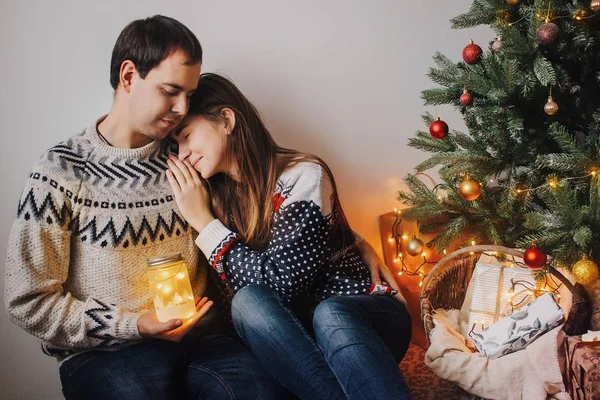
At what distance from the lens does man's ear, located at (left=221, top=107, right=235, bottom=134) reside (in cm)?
143

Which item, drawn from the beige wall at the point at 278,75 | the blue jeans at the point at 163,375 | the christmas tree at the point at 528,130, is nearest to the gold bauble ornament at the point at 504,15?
the christmas tree at the point at 528,130

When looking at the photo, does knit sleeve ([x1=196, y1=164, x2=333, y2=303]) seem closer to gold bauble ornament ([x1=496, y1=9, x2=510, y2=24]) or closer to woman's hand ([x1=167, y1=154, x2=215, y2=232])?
woman's hand ([x1=167, y1=154, x2=215, y2=232])

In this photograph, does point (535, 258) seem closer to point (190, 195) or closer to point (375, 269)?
point (375, 269)

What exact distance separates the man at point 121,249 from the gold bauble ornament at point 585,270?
74 cm

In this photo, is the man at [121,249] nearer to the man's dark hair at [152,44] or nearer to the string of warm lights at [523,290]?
the man's dark hair at [152,44]

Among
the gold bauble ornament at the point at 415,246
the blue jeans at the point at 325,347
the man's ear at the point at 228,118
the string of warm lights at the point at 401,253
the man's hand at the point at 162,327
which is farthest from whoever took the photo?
the string of warm lights at the point at 401,253

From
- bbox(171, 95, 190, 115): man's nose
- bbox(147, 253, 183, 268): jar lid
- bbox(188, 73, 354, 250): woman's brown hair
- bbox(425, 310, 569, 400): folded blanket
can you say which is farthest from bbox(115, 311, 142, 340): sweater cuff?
bbox(425, 310, 569, 400): folded blanket

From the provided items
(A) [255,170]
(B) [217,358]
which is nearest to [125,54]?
(A) [255,170]

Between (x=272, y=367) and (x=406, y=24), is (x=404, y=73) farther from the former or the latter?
(x=272, y=367)

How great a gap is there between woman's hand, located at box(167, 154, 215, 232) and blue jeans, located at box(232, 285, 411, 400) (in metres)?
0.22

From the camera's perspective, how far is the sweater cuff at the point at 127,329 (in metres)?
1.23

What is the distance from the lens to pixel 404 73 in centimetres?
191

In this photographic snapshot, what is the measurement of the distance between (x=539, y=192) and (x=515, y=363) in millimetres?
421

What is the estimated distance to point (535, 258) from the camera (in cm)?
134
